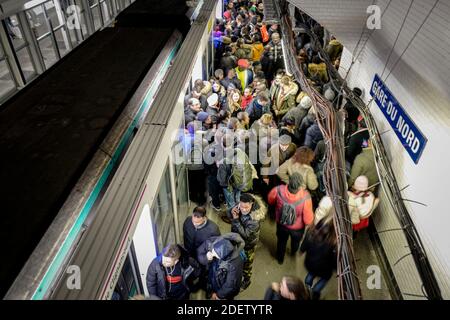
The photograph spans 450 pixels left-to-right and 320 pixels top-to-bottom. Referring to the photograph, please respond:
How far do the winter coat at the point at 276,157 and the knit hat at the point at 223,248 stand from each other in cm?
195

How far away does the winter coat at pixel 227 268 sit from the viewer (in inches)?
117

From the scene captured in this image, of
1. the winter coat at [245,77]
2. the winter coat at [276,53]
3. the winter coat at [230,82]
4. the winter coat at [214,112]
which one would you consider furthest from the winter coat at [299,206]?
the winter coat at [276,53]

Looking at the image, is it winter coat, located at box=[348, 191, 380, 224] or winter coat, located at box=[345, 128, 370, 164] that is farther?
winter coat, located at box=[345, 128, 370, 164]

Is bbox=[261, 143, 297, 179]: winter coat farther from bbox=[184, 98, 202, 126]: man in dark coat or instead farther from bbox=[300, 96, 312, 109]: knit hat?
bbox=[184, 98, 202, 126]: man in dark coat

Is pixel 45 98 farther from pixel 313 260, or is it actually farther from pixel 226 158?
pixel 313 260

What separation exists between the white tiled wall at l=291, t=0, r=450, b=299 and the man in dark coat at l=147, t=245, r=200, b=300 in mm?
2446

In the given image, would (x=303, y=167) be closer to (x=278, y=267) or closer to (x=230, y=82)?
(x=278, y=267)

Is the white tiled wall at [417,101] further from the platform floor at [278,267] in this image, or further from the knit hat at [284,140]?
the knit hat at [284,140]

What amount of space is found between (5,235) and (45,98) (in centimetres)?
170

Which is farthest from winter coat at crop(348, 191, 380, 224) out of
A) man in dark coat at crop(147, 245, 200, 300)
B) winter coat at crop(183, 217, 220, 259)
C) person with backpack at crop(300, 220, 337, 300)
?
man in dark coat at crop(147, 245, 200, 300)

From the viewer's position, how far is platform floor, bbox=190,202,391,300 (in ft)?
12.9

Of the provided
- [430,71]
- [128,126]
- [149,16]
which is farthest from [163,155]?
[149,16]

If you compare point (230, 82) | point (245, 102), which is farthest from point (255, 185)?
point (230, 82)
